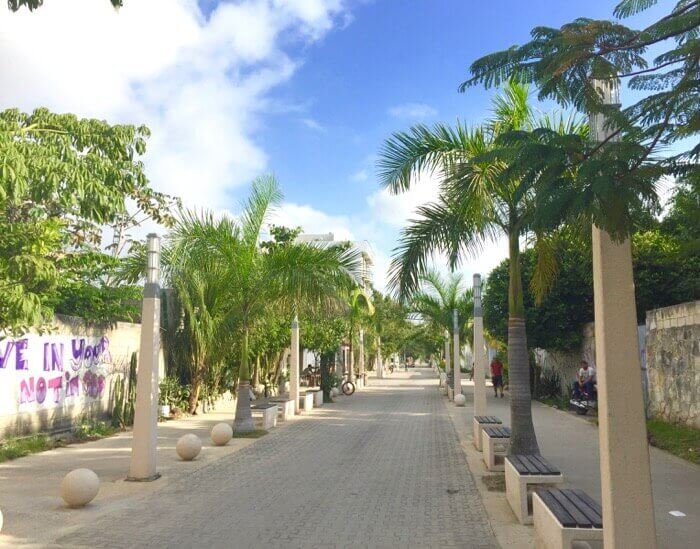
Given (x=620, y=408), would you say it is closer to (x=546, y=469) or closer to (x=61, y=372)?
(x=546, y=469)

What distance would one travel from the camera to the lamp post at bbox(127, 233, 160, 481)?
28.6 feet

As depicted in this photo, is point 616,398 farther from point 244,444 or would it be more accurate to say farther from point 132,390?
point 132,390

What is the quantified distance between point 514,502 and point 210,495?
3712 mm

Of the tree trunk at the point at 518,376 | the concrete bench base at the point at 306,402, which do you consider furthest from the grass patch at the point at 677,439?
the concrete bench base at the point at 306,402

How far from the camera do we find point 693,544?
5.58 meters

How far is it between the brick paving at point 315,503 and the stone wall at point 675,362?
4.53m

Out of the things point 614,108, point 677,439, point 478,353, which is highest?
point 614,108

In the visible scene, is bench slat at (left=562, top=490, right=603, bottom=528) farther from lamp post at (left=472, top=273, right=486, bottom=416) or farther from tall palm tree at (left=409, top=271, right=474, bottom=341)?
tall palm tree at (left=409, top=271, right=474, bottom=341)

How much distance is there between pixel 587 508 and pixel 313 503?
3.53 m

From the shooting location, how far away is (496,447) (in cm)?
954

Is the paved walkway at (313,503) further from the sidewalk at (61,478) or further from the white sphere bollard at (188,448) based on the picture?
the white sphere bollard at (188,448)

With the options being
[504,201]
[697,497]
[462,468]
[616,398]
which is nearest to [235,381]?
[462,468]

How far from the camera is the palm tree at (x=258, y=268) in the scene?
13688mm

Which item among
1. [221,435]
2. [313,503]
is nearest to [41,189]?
[313,503]
